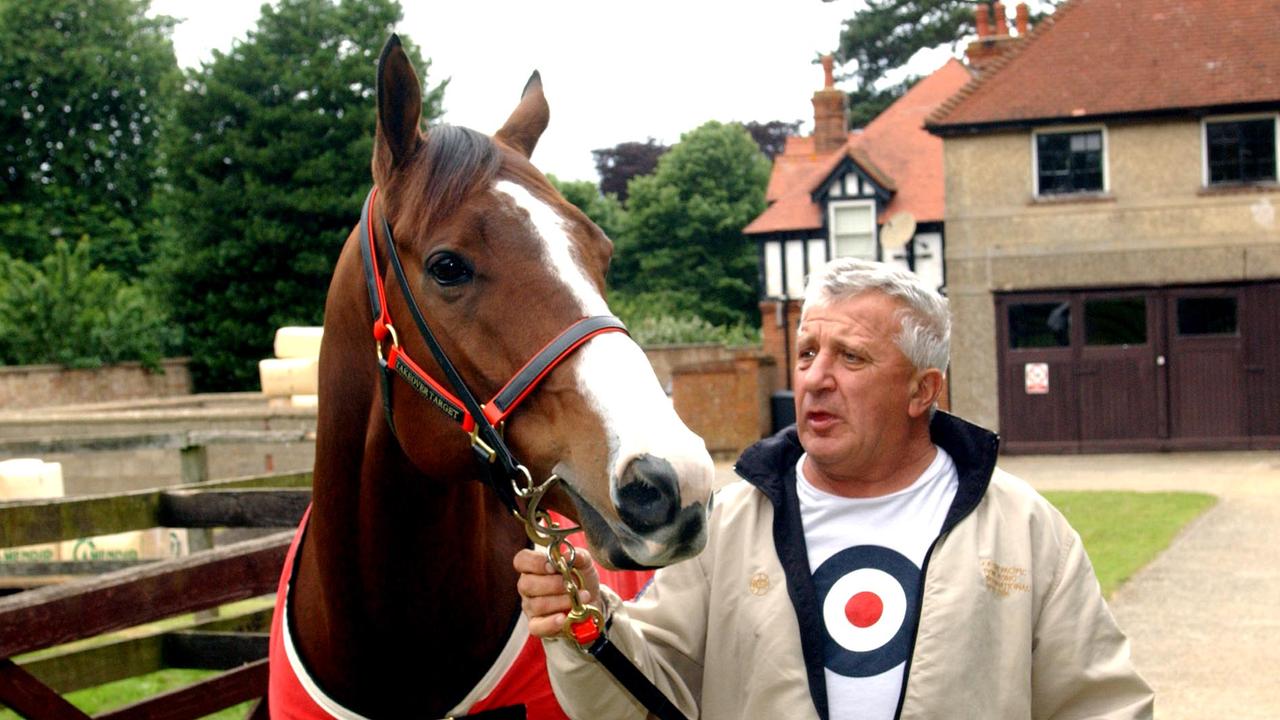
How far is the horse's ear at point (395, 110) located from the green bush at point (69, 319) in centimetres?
2511

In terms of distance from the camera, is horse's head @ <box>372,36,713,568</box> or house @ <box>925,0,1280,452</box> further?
house @ <box>925,0,1280,452</box>

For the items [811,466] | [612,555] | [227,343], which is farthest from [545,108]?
[227,343]

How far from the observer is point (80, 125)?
42406mm

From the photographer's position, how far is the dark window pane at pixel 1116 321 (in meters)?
20.7

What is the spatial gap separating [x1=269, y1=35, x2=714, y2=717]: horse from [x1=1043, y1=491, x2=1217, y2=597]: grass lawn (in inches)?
248

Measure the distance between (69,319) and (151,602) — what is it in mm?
24832

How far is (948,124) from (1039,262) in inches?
110

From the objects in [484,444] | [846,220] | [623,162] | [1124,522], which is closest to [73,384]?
[846,220]

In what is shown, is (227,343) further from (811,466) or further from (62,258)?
(811,466)

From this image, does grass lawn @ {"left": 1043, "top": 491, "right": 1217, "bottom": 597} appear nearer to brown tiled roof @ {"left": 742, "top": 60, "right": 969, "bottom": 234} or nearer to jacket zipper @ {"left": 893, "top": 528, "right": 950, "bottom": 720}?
jacket zipper @ {"left": 893, "top": 528, "right": 950, "bottom": 720}

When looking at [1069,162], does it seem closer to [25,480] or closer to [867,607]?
[25,480]

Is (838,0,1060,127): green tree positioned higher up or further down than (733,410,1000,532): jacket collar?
higher up

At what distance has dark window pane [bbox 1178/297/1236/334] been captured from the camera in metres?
20.3

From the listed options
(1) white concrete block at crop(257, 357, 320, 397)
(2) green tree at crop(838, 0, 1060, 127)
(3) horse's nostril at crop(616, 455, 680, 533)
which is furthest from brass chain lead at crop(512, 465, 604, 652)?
(2) green tree at crop(838, 0, 1060, 127)
